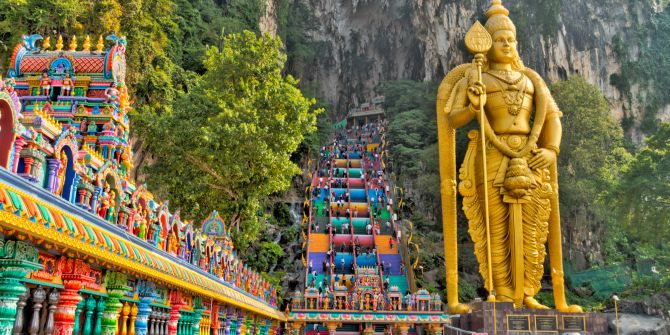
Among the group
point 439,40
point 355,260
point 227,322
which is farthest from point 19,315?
point 439,40

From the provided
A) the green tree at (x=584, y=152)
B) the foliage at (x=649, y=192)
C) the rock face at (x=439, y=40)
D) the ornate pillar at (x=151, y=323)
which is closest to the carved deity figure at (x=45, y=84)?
the ornate pillar at (x=151, y=323)

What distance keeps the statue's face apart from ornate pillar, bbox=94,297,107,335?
307 inches

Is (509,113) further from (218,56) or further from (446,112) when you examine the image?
(218,56)

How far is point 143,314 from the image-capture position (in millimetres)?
4051

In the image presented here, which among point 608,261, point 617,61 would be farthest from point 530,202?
point 617,61

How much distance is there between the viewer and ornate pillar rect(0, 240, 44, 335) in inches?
96.3

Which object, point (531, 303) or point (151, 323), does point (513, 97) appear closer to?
point (531, 303)

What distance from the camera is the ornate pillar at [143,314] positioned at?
13.2 feet

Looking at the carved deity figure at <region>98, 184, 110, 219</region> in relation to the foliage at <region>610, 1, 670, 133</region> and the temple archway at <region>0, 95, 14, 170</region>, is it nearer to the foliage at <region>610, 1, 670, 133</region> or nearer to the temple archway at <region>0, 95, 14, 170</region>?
the temple archway at <region>0, 95, 14, 170</region>

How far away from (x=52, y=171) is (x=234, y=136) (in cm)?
793

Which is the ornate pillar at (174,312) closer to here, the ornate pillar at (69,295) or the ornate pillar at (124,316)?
the ornate pillar at (124,316)

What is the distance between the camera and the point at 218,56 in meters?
12.8

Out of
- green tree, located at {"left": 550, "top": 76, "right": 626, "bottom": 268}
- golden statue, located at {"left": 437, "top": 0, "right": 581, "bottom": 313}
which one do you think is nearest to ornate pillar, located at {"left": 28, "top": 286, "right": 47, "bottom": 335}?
golden statue, located at {"left": 437, "top": 0, "right": 581, "bottom": 313}

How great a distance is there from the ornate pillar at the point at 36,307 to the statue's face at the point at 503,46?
827 centimetres
